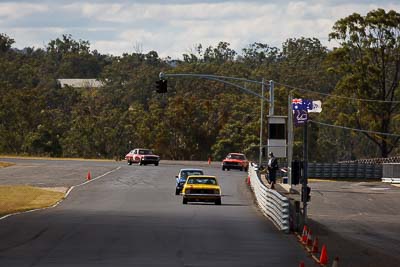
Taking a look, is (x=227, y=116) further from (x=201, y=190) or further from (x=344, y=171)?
(x=201, y=190)

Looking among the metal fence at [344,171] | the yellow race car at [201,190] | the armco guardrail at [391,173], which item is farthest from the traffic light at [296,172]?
the metal fence at [344,171]

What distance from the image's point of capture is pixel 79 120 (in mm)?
130000

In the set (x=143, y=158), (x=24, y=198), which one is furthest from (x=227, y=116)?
(x=24, y=198)

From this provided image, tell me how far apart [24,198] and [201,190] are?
34.1ft

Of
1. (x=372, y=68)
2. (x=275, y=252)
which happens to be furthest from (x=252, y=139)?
(x=275, y=252)

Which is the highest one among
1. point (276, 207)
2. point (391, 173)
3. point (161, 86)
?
point (161, 86)

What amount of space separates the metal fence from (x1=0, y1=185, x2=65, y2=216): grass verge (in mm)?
25426

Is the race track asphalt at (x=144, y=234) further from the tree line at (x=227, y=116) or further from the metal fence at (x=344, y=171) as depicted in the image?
the tree line at (x=227, y=116)

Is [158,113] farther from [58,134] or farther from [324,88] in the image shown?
[324,88]

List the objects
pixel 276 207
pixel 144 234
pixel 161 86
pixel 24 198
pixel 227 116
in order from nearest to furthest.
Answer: pixel 144 234 → pixel 276 207 → pixel 24 198 → pixel 161 86 → pixel 227 116

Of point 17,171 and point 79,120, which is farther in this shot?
point 79,120

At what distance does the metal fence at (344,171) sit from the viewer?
78.3 metres

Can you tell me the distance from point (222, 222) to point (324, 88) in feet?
389

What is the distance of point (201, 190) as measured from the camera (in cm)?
4603
